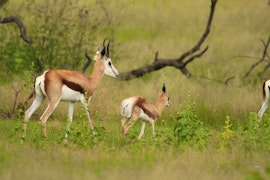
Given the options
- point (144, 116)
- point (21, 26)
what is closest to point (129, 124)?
point (144, 116)

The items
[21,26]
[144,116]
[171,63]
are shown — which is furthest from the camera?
[171,63]

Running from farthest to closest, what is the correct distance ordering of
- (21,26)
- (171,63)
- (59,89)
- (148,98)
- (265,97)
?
1. (171,63)
2. (148,98)
3. (21,26)
4. (265,97)
5. (59,89)

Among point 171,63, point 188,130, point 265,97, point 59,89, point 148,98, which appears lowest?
point 188,130

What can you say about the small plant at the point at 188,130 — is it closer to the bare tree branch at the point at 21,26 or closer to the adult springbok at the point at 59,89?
the adult springbok at the point at 59,89

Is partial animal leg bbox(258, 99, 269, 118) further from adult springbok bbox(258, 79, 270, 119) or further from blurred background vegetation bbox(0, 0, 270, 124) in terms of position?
blurred background vegetation bbox(0, 0, 270, 124)

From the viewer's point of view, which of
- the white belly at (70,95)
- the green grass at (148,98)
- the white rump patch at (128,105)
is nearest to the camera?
the green grass at (148,98)

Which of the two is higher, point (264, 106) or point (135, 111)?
point (264, 106)

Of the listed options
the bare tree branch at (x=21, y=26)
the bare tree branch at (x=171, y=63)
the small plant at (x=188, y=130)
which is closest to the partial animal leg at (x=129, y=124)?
the small plant at (x=188, y=130)

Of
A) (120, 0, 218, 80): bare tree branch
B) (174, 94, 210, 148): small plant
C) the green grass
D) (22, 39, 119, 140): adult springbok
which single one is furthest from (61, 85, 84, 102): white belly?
(120, 0, 218, 80): bare tree branch

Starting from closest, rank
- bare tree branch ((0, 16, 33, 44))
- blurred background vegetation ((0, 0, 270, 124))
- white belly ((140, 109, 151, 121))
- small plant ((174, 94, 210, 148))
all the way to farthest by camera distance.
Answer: small plant ((174, 94, 210, 148)), white belly ((140, 109, 151, 121)), bare tree branch ((0, 16, 33, 44)), blurred background vegetation ((0, 0, 270, 124))

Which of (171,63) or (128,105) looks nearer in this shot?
(128,105)

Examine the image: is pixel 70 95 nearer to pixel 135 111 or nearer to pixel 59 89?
pixel 59 89

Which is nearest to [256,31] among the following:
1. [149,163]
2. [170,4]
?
[170,4]

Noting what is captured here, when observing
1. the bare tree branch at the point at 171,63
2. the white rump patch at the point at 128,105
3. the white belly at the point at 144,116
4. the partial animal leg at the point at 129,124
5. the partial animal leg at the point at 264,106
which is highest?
the bare tree branch at the point at 171,63
